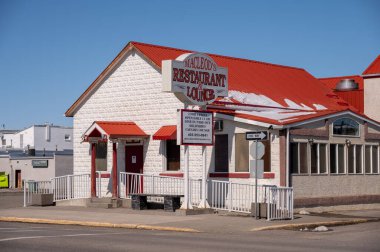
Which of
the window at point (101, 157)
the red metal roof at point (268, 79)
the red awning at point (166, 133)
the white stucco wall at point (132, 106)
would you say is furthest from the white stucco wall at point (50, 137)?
the red awning at point (166, 133)

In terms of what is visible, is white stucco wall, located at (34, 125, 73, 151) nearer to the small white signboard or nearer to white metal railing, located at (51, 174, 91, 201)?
white metal railing, located at (51, 174, 91, 201)

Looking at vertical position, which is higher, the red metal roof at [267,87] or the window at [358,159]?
the red metal roof at [267,87]

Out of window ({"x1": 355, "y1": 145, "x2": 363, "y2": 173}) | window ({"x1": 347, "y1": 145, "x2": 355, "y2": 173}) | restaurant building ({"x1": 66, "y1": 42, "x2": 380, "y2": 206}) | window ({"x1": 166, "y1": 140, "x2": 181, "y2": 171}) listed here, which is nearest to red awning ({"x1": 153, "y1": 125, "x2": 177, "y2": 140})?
restaurant building ({"x1": 66, "y1": 42, "x2": 380, "y2": 206})

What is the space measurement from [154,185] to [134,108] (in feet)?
12.6

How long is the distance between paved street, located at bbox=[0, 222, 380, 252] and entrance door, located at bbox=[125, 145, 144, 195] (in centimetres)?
937

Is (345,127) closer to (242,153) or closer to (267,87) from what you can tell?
(242,153)

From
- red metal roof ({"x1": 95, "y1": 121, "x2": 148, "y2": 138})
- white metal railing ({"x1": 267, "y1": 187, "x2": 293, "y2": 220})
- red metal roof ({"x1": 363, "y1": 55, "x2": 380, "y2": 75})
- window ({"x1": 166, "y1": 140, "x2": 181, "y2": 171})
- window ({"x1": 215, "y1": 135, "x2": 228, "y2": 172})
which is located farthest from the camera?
red metal roof ({"x1": 363, "y1": 55, "x2": 380, "y2": 75})

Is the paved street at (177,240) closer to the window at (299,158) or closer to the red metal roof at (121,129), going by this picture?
the window at (299,158)

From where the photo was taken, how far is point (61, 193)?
32.9 metres

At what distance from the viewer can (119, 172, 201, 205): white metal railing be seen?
29.0 meters

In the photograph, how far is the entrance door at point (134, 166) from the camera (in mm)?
30719

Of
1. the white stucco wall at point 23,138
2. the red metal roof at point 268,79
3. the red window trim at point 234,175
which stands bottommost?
the red window trim at point 234,175

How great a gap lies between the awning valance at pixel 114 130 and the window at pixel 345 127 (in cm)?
801

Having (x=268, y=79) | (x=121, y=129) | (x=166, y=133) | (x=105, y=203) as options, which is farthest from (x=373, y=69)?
(x=105, y=203)
